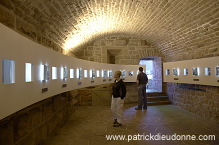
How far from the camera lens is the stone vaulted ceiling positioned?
10.1 feet

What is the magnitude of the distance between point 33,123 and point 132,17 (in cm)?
469

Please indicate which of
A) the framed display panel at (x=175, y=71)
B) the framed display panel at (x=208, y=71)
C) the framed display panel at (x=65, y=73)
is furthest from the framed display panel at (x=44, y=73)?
the framed display panel at (x=175, y=71)

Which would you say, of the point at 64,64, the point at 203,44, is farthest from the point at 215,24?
the point at 64,64

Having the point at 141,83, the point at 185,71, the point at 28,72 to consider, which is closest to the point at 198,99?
the point at 185,71

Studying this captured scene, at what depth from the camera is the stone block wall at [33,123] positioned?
229 centimetres

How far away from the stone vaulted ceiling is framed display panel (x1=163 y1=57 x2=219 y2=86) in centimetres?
65

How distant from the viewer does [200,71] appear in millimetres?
5367

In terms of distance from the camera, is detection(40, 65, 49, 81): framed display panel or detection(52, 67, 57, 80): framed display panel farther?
detection(52, 67, 57, 80): framed display panel

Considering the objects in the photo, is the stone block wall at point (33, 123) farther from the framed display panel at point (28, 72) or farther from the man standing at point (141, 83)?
the man standing at point (141, 83)

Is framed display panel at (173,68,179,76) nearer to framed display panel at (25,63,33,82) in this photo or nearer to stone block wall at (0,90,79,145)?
stone block wall at (0,90,79,145)

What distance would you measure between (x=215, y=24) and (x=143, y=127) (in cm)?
358

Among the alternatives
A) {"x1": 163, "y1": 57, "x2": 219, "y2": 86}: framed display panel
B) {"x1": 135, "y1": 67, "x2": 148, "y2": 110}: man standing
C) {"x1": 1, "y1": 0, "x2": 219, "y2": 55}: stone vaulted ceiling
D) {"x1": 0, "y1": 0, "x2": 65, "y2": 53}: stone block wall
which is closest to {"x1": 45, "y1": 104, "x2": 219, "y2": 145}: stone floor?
{"x1": 135, "y1": 67, "x2": 148, "y2": 110}: man standing

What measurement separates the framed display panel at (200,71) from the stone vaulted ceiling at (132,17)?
0.65 m

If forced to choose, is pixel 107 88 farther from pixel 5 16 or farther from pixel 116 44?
pixel 5 16
